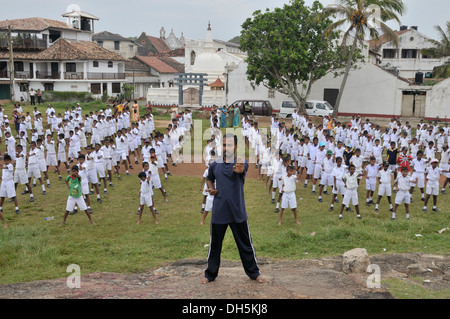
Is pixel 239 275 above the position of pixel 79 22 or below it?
below

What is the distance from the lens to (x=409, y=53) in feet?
141

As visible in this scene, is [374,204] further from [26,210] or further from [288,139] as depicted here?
[26,210]

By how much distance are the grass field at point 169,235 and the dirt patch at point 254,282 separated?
0.59m

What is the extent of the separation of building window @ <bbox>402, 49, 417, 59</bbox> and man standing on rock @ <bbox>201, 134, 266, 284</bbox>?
42052mm

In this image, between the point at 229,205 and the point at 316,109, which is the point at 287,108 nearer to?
the point at 316,109

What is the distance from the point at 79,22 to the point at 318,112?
34121 mm

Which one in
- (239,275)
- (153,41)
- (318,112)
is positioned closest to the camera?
(239,275)

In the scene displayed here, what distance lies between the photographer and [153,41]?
77.1 m

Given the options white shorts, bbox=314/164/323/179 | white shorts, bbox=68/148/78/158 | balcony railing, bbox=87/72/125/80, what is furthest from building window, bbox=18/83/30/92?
white shorts, bbox=314/164/323/179

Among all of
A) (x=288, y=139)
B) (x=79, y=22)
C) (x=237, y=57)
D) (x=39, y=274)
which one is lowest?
(x=39, y=274)

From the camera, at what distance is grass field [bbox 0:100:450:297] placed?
8.36 metres

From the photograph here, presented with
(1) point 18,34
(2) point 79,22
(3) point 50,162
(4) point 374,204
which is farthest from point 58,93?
(4) point 374,204

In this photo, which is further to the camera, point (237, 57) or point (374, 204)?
point (237, 57)

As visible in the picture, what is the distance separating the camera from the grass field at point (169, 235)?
8359 millimetres
